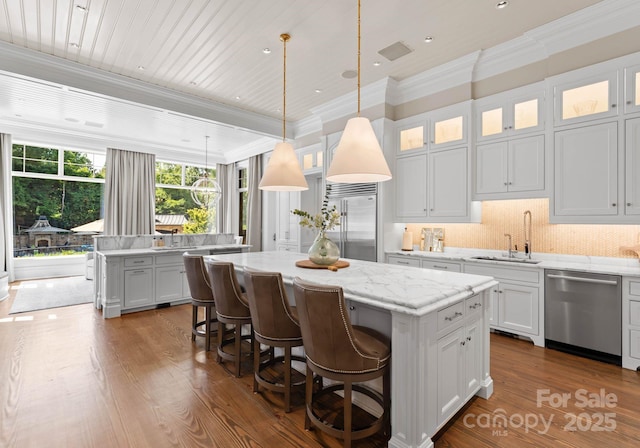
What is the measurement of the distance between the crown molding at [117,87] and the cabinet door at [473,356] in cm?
495

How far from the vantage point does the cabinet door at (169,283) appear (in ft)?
16.1

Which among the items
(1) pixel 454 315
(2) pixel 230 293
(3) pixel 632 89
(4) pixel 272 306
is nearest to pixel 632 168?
(3) pixel 632 89

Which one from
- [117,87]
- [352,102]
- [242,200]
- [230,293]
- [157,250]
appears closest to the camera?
[230,293]

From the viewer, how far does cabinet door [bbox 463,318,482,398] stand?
7.07ft

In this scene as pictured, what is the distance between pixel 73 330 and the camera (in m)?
3.91

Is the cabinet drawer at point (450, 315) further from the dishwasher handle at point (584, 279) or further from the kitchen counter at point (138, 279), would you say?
the kitchen counter at point (138, 279)

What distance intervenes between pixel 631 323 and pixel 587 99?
2141 mm

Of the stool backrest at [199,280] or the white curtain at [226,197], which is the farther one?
the white curtain at [226,197]

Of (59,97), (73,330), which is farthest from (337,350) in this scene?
(59,97)

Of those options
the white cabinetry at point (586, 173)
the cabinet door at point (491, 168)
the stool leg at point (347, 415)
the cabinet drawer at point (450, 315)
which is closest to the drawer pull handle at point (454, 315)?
the cabinet drawer at point (450, 315)

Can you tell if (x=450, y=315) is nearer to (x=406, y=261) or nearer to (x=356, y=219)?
(x=406, y=261)

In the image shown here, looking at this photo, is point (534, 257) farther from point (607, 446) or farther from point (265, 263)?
point (265, 263)

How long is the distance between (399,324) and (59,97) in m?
5.99

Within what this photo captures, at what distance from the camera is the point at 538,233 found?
12.6 ft
